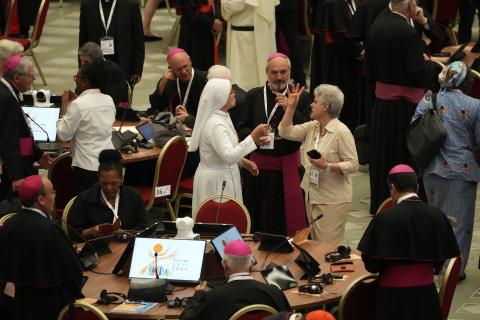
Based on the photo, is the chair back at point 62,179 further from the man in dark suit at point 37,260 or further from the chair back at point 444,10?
the chair back at point 444,10

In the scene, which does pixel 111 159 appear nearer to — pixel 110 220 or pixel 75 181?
pixel 110 220

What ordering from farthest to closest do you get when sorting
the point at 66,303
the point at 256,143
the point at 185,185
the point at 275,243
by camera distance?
the point at 185,185 → the point at 256,143 → the point at 275,243 → the point at 66,303

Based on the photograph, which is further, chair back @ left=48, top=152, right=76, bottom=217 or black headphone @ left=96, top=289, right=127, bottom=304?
chair back @ left=48, top=152, right=76, bottom=217

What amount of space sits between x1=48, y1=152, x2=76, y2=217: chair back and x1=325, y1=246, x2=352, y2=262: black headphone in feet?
9.38

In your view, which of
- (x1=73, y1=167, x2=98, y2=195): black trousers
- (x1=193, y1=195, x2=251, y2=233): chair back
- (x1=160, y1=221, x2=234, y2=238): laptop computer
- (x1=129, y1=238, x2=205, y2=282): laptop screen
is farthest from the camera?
(x1=73, y1=167, x2=98, y2=195): black trousers

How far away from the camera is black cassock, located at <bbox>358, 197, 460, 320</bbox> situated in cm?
770

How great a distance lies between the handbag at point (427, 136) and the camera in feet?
30.7

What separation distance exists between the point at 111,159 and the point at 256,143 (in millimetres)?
1048

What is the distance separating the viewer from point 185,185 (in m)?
11.2

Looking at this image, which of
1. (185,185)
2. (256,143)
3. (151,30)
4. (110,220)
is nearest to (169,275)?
(110,220)

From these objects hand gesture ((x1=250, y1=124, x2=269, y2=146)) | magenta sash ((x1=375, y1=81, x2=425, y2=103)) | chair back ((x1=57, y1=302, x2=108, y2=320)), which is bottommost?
chair back ((x1=57, y1=302, x2=108, y2=320))

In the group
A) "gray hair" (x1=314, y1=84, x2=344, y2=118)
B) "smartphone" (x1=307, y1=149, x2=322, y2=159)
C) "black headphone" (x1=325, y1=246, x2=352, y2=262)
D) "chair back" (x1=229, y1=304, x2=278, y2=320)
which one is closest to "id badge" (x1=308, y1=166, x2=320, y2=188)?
"smartphone" (x1=307, y1=149, x2=322, y2=159)

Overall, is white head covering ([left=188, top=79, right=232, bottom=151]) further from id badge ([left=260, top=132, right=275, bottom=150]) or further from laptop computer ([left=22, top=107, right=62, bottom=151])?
laptop computer ([left=22, top=107, right=62, bottom=151])

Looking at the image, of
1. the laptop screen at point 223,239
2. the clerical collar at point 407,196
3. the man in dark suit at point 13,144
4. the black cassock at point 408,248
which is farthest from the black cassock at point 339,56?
the black cassock at point 408,248
